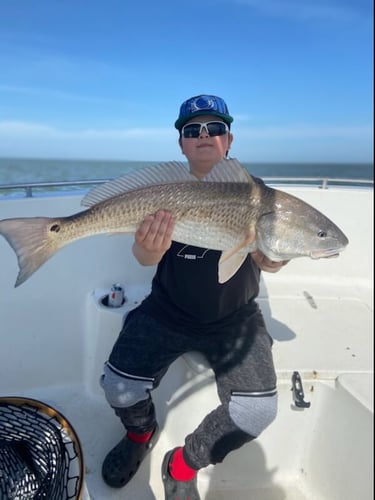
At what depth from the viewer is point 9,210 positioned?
3.19 meters

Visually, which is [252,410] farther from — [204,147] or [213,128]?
[213,128]

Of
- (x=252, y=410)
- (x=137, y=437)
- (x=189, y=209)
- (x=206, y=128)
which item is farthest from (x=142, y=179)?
(x=137, y=437)

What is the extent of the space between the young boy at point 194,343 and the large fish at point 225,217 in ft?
0.38

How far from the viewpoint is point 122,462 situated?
8.29 feet

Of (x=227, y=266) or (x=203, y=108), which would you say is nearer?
(x=227, y=266)

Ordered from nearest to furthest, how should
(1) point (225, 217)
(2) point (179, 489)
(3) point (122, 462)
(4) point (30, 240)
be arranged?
(4) point (30, 240)
(1) point (225, 217)
(2) point (179, 489)
(3) point (122, 462)

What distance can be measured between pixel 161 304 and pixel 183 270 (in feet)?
0.95

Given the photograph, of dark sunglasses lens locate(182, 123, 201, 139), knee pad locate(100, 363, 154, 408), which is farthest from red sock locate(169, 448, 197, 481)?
dark sunglasses lens locate(182, 123, 201, 139)

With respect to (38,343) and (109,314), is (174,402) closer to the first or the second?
(109,314)

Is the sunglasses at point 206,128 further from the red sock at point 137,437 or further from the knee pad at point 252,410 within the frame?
the red sock at point 137,437

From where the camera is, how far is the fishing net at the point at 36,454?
189 cm

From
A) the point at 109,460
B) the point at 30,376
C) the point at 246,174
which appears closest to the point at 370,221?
the point at 246,174

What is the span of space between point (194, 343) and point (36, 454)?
1.12m

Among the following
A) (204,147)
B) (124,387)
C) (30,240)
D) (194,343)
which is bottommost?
(124,387)
